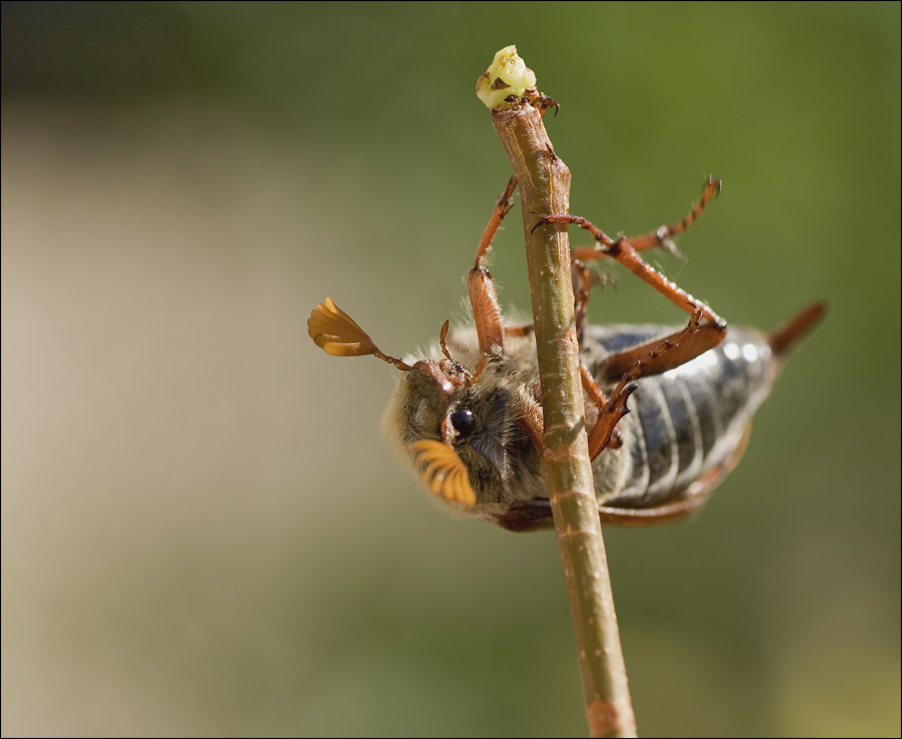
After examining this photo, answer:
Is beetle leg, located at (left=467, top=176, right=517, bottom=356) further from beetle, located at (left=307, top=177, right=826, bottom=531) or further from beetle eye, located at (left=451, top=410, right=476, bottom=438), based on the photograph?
beetle eye, located at (left=451, top=410, right=476, bottom=438)

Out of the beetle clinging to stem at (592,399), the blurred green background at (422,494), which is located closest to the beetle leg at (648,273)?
the beetle clinging to stem at (592,399)

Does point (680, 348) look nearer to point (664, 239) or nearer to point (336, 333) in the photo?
point (664, 239)

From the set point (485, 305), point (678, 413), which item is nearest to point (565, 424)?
point (485, 305)

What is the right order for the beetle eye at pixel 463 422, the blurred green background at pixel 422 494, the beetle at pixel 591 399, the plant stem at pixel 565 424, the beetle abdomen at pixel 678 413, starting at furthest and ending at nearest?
the blurred green background at pixel 422 494, the beetle abdomen at pixel 678 413, the beetle eye at pixel 463 422, the beetle at pixel 591 399, the plant stem at pixel 565 424

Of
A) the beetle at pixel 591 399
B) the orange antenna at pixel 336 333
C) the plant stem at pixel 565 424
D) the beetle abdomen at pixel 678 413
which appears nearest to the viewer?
the plant stem at pixel 565 424

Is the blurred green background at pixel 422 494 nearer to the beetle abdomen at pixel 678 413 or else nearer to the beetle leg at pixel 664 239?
the beetle abdomen at pixel 678 413

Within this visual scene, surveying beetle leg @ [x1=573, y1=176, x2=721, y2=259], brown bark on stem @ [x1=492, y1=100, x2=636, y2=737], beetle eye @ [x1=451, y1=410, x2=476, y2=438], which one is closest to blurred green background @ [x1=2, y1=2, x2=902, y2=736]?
beetle leg @ [x1=573, y1=176, x2=721, y2=259]
